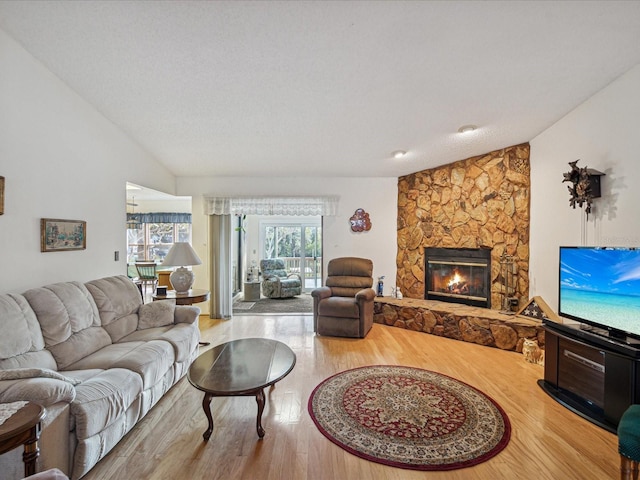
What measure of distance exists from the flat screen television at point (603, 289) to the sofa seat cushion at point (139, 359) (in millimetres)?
3453

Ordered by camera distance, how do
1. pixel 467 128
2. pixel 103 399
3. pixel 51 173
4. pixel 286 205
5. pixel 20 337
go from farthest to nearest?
pixel 286 205, pixel 467 128, pixel 51 173, pixel 20 337, pixel 103 399

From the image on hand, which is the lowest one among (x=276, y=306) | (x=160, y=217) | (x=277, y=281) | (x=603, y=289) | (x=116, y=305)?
(x=276, y=306)

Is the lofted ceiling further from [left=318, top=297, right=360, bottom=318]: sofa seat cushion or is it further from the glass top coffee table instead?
the glass top coffee table

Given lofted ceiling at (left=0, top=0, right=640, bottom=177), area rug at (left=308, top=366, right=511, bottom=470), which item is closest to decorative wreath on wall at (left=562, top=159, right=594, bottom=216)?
lofted ceiling at (left=0, top=0, right=640, bottom=177)

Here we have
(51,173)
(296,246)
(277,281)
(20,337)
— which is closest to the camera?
(20,337)

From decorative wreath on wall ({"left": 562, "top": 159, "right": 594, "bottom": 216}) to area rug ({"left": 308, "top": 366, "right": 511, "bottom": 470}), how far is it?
201 cm

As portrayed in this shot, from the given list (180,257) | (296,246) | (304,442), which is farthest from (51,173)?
(296,246)

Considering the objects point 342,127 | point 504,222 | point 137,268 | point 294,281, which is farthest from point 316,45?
point 137,268

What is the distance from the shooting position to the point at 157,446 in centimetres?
189

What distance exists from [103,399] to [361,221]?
13.5 ft

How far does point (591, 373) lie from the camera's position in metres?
2.20

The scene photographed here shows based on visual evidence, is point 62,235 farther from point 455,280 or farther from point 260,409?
point 455,280

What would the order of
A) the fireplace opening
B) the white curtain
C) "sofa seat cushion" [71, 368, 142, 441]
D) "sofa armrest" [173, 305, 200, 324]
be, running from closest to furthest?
"sofa seat cushion" [71, 368, 142, 441]
"sofa armrest" [173, 305, 200, 324]
the fireplace opening
the white curtain

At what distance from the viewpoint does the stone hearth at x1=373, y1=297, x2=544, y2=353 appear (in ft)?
11.2
